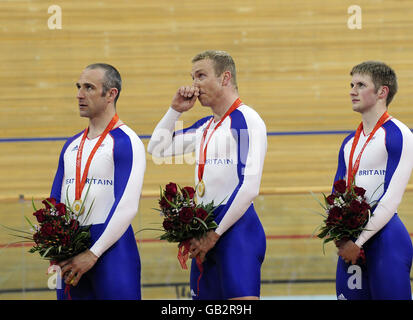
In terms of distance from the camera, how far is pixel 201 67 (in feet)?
12.8

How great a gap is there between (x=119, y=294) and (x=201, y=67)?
52.7 inches

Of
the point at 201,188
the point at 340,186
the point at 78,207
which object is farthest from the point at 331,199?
the point at 78,207

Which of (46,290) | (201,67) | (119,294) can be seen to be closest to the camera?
(119,294)

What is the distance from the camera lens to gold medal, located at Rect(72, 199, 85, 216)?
11.7 ft

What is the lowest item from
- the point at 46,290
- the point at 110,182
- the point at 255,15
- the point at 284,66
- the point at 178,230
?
the point at 46,290

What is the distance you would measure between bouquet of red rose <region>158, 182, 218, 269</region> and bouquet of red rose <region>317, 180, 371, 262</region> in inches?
26.1

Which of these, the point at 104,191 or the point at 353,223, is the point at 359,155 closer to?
the point at 353,223

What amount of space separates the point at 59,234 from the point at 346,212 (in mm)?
1519

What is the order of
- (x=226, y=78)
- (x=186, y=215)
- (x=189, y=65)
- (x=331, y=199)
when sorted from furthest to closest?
(x=189, y=65) → (x=226, y=78) → (x=331, y=199) → (x=186, y=215)

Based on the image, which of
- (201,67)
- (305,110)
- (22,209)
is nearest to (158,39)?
(305,110)

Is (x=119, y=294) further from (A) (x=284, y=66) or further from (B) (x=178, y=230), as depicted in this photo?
(A) (x=284, y=66)

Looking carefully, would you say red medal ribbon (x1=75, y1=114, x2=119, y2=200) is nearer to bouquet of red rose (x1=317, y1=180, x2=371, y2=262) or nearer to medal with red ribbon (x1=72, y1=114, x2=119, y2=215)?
medal with red ribbon (x1=72, y1=114, x2=119, y2=215)

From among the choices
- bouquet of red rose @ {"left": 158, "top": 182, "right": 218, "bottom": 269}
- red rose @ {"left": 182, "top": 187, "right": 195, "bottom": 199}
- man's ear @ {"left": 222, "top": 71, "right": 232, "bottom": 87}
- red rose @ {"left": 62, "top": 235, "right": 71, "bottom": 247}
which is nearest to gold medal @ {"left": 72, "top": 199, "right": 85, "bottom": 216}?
red rose @ {"left": 62, "top": 235, "right": 71, "bottom": 247}

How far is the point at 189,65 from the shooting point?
7645 millimetres
